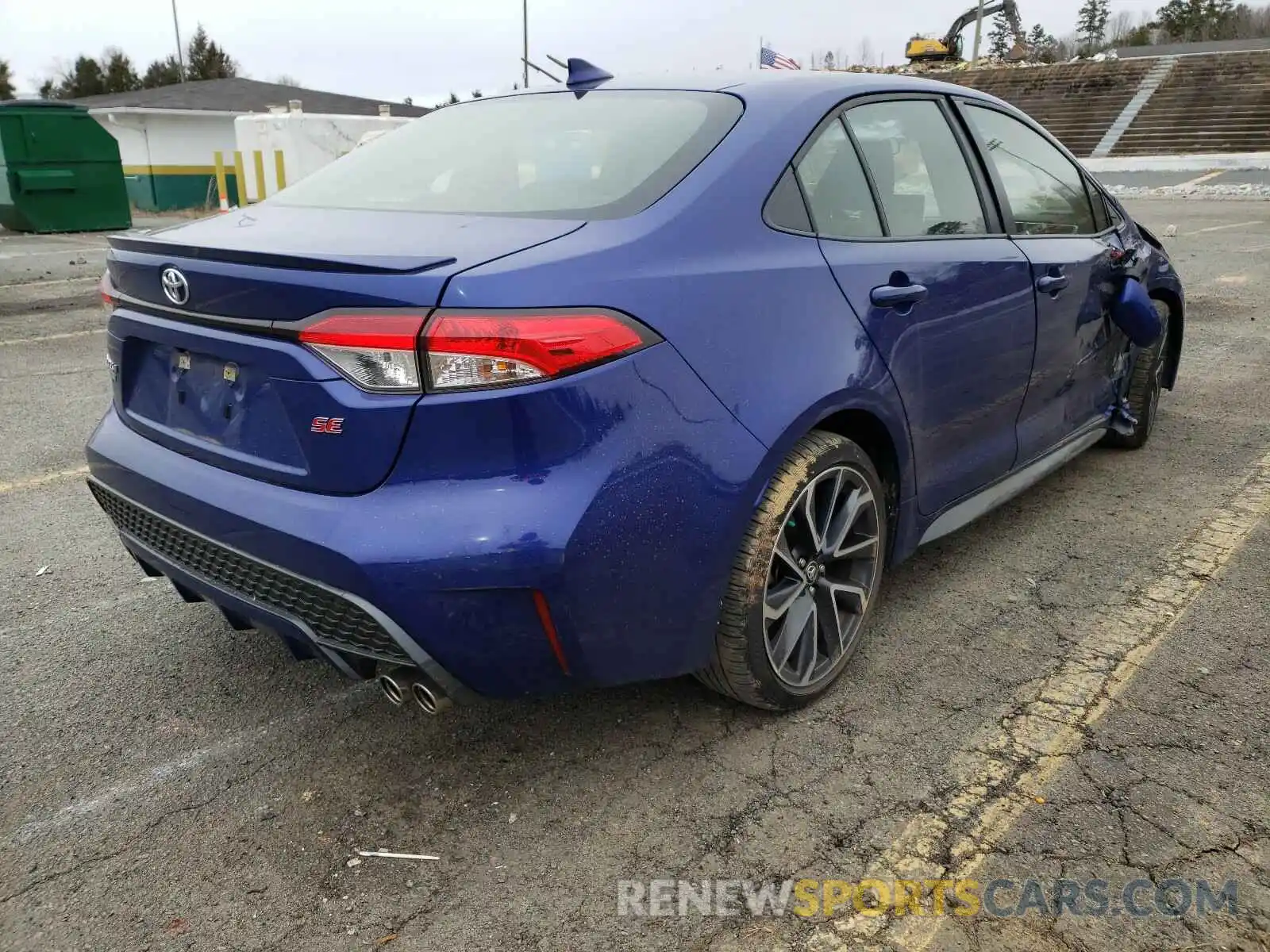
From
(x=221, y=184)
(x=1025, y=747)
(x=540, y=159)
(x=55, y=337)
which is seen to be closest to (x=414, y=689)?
(x=540, y=159)

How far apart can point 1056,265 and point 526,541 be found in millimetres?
2445

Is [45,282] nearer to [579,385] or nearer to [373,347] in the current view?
Answer: [373,347]

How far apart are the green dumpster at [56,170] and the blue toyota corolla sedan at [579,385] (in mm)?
15808

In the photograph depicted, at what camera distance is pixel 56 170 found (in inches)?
642

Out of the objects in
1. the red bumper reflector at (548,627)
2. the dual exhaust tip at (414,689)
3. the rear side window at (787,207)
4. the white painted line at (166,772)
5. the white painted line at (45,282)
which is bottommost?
the white painted line at (166,772)

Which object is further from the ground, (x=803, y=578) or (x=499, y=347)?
(x=499, y=347)

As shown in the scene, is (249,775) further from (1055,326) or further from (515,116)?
(1055,326)

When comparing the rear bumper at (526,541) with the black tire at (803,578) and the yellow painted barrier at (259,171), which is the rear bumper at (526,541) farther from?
the yellow painted barrier at (259,171)

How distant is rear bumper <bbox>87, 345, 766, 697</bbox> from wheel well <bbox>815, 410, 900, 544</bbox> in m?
0.45

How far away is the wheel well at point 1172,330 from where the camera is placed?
480 centimetres

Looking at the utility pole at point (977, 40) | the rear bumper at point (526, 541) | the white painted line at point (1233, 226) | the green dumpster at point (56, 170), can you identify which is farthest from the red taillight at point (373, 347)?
the utility pole at point (977, 40)

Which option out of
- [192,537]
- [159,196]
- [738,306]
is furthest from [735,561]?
[159,196]

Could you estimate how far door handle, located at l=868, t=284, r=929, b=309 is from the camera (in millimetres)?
2689

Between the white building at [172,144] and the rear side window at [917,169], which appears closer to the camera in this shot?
the rear side window at [917,169]
